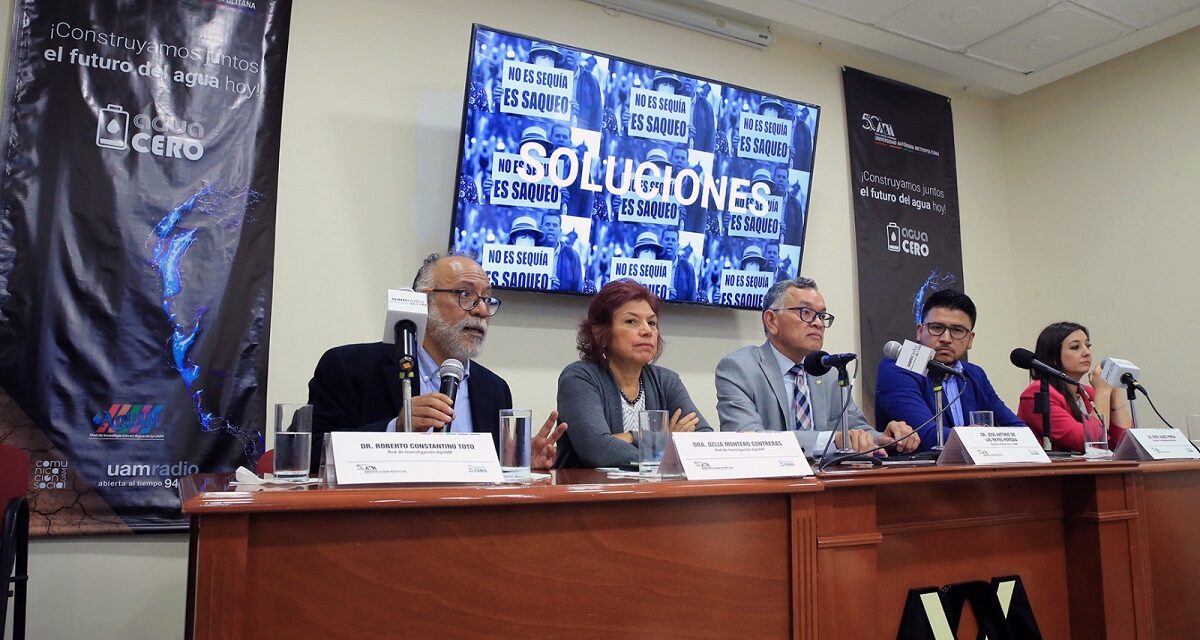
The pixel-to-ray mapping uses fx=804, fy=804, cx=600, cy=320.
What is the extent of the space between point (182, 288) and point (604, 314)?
54.9 inches

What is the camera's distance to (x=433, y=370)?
7.48ft

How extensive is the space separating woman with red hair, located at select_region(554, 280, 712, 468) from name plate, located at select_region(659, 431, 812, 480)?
763 mm

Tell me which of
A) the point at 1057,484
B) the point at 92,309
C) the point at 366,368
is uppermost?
the point at 92,309

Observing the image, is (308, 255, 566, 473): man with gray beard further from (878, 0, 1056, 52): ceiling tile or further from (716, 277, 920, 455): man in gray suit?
(878, 0, 1056, 52): ceiling tile

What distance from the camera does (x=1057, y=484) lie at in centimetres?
183

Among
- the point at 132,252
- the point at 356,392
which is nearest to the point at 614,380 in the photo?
the point at 356,392

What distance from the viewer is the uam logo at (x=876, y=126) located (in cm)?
426

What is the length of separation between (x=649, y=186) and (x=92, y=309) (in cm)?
205

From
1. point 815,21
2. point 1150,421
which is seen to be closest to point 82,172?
point 815,21

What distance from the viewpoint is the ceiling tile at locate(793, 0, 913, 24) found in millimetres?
3650

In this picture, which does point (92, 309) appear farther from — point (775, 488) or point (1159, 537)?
point (1159, 537)

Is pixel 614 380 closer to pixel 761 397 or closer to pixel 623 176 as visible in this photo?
pixel 761 397

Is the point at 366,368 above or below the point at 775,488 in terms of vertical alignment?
above

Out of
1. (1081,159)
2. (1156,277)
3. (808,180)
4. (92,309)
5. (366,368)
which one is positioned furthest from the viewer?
(1081,159)
